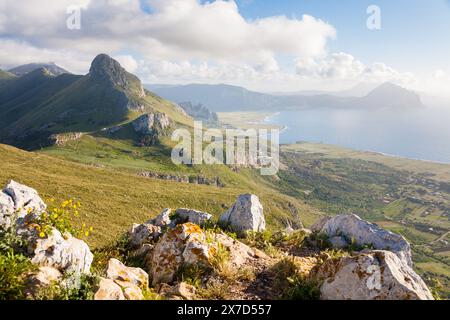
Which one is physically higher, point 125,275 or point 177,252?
point 125,275

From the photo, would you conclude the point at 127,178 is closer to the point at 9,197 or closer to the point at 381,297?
the point at 9,197

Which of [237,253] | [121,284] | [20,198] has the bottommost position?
[237,253]

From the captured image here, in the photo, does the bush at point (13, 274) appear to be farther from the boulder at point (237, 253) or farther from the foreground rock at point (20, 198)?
the boulder at point (237, 253)

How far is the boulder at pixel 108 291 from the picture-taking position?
8.40 metres

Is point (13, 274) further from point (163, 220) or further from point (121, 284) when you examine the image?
point (163, 220)

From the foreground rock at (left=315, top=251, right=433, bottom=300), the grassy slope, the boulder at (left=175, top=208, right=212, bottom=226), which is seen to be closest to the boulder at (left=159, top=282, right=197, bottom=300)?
the foreground rock at (left=315, top=251, right=433, bottom=300)

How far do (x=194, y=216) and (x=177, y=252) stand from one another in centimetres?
856

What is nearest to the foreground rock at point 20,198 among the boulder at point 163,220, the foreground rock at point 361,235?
the boulder at point 163,220

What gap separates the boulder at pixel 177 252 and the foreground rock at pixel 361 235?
8273 mm

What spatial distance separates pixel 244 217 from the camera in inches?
794

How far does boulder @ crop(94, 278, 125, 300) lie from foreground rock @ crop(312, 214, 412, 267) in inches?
490

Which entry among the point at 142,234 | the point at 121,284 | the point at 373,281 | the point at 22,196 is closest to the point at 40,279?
the point at 121,284

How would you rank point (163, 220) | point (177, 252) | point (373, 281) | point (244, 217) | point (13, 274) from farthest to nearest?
point (163, 220), point (244, 217), point (177, 252), point (373, 281), point (13, 274)
